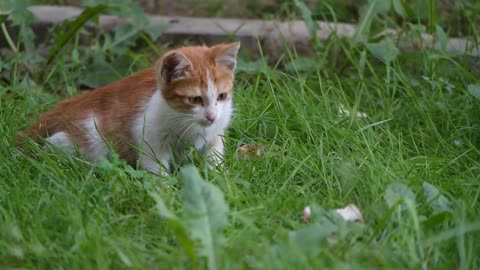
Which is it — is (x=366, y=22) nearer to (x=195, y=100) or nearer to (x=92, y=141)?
(x=195, y=100)

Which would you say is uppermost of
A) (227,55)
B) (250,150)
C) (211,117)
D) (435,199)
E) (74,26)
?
(227,55)

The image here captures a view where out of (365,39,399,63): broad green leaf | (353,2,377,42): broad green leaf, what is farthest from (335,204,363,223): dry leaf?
(353,2,377,42): broad green leaf

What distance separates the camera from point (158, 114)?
3820mm

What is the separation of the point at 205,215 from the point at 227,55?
1.25 metres

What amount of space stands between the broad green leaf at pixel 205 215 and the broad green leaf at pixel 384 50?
204cm

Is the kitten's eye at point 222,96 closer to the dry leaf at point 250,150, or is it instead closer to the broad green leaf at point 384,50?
the dry leaf at point 250,150

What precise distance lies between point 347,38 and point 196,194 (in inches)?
102

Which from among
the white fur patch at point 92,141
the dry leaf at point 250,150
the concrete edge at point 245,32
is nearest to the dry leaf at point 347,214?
the dry leaf at point 250,150

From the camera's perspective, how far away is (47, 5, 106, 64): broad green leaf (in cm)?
480

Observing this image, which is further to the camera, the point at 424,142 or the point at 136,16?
the point at 136,16

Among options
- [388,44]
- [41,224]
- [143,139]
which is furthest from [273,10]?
[41,224]

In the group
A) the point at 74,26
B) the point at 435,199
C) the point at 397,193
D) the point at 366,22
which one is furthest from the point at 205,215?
the point at 366,22

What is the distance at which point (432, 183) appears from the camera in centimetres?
340

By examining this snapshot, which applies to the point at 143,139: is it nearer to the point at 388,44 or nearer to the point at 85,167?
the point at 85,167
